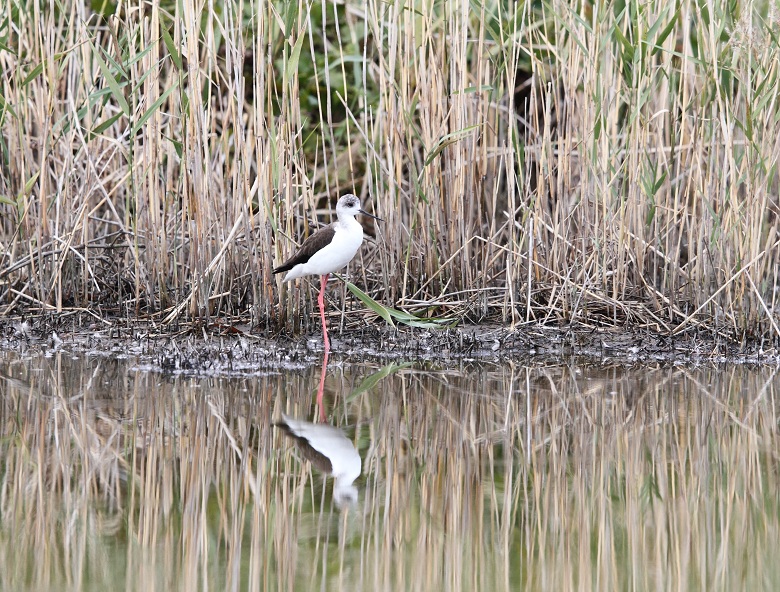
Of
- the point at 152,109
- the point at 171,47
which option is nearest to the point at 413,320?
the point at 152,109

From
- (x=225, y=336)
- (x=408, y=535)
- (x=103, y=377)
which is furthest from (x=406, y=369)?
(x=408, y=535)

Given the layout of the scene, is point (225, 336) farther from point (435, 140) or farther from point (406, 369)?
point (435, 140)

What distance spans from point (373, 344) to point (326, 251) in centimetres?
62

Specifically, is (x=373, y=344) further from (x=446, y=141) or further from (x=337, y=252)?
(x=446, y=141)

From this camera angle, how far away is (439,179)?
20.9ft

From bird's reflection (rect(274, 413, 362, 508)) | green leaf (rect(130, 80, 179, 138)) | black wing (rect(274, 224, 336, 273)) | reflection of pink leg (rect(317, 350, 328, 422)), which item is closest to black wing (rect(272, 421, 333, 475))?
bird's reflection (rect(274, 413, 362, 508))

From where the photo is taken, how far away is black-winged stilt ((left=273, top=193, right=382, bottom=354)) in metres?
5.93

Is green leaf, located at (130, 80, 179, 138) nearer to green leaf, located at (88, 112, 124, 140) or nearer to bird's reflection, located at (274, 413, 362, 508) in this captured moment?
green leaf, located at (88, 112, 124, 140)

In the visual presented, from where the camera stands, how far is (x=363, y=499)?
3.49m

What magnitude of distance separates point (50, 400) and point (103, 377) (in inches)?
21.5

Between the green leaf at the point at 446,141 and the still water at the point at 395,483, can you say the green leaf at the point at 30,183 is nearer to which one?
the still water at the point at 395,483

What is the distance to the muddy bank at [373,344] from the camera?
19.0ft

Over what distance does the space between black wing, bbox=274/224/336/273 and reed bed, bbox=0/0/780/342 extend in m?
0.15

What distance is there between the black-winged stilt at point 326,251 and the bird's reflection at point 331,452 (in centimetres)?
150
